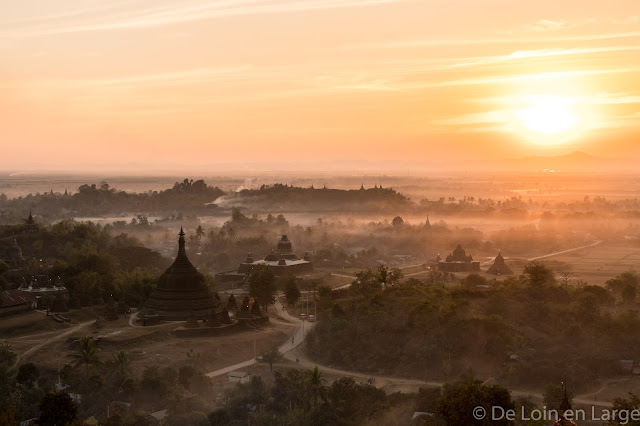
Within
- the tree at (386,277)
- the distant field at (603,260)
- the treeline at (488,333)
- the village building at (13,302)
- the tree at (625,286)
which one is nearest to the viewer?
the treeline at (488,333)

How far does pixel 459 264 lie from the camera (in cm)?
10475

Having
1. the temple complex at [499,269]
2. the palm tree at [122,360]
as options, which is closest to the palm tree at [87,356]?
the palm tree at [122,360]

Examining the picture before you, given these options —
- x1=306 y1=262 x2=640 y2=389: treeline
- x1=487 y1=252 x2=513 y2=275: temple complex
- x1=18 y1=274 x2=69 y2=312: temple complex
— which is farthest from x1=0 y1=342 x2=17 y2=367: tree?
x1=487 y1=252 x2=513 y2=275: temple complex

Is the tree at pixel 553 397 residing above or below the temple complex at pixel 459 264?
Answer: below

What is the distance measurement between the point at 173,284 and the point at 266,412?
25.5 meters

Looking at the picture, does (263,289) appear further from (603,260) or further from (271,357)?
(603,260)

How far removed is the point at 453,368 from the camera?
52344 mm

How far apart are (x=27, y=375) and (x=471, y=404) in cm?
2767

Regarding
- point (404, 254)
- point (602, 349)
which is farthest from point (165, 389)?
point (404, 254)

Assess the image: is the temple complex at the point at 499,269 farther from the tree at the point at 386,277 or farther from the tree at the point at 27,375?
the tree at the point at 27,375

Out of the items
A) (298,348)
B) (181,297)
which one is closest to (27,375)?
(298,348)

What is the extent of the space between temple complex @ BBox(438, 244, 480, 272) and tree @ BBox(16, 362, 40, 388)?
209 feet

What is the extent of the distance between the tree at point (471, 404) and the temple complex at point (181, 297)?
106 ft

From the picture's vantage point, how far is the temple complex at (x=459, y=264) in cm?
10432
